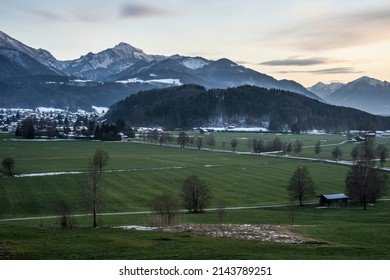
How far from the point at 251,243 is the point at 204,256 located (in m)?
5.58

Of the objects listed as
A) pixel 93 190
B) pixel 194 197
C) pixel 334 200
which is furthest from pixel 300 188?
pixel 93 190

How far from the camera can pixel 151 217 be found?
43406mm

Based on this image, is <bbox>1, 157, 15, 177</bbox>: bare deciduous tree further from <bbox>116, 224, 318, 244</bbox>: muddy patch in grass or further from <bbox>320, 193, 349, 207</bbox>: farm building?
<bbox>116, 224, 318, 244</bbox>: muddy patch in grass

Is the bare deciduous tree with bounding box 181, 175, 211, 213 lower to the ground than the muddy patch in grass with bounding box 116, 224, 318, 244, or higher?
lower

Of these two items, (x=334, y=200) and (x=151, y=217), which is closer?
(x=151, y=217)

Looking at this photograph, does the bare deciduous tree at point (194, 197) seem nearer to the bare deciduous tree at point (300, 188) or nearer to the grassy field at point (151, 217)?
the grassy field at point (151, 217)

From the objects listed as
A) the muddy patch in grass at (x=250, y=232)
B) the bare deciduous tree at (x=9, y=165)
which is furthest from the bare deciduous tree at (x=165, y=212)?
the bare deciduous tree at (x=9, y=165)

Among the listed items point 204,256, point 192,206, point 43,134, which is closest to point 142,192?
point 192,206

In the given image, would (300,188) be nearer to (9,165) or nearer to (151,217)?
(151,217)

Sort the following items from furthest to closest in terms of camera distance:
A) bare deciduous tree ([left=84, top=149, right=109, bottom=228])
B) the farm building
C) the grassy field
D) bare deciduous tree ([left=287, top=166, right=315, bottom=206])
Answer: bare deciduous tree ([left=287, top=166, right=315, bottom=206]) < the farm building < bare deciduous tree ([left=84, top=149, right=109, bottom=228]) < the grassy field

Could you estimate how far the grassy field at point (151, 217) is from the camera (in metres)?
22.0

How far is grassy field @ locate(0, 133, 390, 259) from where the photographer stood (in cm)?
2195

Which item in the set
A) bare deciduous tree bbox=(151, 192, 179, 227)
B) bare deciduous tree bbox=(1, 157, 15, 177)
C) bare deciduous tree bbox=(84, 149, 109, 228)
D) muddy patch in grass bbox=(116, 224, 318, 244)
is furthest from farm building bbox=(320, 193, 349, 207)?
bare deciduous tree bbox=(1, 157, 15, 177)

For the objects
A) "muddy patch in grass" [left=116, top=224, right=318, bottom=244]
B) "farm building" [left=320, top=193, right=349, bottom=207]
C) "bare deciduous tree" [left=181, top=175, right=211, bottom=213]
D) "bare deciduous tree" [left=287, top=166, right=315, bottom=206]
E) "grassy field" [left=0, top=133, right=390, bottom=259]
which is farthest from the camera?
"bare deciduous tree" [left=287, top=166, right=315, bottom=206]
